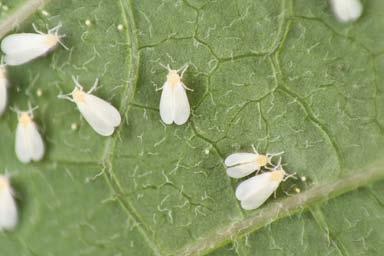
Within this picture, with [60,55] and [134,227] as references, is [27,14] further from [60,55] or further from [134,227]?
[134,227]

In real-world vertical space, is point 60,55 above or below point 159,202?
above

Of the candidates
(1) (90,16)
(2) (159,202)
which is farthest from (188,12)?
(2) (159,202)

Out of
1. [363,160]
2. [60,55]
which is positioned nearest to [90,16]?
[60,55]

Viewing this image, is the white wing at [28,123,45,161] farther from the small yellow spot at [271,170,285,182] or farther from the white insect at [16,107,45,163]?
the small yellow spot at [271,170,285,182]

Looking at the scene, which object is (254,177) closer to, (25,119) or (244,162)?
(244,162)

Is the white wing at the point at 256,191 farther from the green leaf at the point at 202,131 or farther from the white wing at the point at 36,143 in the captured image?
the white wing at the point at 36,143

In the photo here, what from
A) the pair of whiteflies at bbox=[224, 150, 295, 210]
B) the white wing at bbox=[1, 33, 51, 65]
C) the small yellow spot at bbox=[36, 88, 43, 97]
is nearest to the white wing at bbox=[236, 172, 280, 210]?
the pair of whiteflies at bbox=[224, 150, 295, 210]

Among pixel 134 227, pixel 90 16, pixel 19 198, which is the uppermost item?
pixel 90 16
